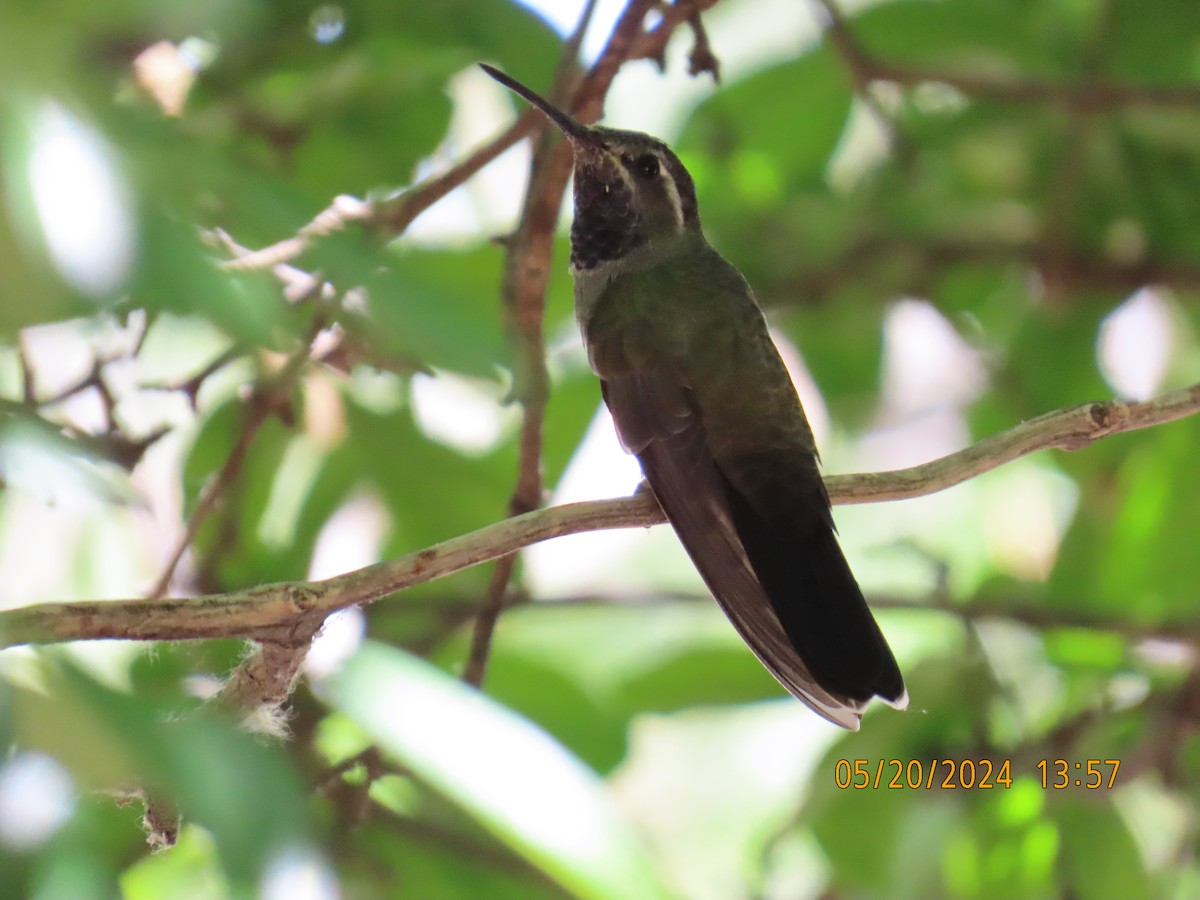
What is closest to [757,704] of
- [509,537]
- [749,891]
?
[749,891]

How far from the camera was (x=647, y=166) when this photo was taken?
138 inches

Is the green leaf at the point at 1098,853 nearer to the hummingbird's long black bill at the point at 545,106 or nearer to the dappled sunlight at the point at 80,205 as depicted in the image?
the hummingbird's long black bill at the point at 545,106

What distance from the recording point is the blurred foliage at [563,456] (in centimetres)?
83

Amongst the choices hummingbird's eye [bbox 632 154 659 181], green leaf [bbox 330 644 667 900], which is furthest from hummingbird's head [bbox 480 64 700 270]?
green leaf [bbox 330 644 667 900]

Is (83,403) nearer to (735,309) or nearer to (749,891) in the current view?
(735,309)

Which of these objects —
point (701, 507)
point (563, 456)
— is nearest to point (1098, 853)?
point (701, 507)

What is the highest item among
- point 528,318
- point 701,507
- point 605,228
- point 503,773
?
point 605,228

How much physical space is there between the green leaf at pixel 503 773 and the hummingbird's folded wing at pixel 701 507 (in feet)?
4.21

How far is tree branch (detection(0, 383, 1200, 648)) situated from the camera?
1.37 meters

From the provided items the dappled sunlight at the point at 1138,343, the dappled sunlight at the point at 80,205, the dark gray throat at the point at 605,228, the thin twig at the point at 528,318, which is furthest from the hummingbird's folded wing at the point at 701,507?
the dappled sunlight at the point at 1138,343

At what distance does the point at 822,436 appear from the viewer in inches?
189

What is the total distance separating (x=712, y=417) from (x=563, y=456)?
1.66ft
